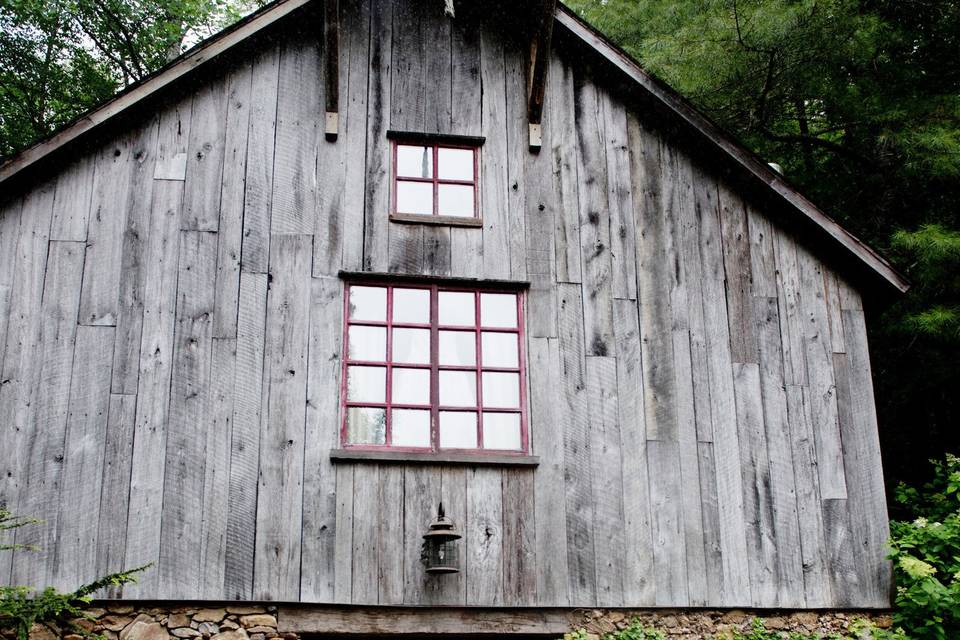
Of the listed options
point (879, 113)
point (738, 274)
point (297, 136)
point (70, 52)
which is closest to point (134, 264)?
point (297, 136)

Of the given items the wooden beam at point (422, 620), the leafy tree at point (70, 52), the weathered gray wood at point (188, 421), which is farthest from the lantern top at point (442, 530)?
the leafy tree at point (70, 52)

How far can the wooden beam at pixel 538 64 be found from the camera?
360 inches

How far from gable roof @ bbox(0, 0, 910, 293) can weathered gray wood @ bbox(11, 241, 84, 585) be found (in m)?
1.49

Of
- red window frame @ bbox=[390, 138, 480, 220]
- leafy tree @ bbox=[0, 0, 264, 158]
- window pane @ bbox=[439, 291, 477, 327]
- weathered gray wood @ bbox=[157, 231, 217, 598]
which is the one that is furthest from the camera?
leafy tree @ bbox=[0, 0, 264, 158]

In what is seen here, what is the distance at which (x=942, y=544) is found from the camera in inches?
351

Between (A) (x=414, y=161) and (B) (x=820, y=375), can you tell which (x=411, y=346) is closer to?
(A) (x=414, y=161)

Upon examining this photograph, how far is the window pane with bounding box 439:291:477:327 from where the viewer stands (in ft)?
29.6

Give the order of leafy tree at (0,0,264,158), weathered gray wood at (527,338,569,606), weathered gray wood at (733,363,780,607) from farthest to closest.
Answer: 1. leafy tree at (0,0,264,158)
2. weathered gray wood at (733,363,780,607)
3. weathered gray wood at (527,338,569,606)

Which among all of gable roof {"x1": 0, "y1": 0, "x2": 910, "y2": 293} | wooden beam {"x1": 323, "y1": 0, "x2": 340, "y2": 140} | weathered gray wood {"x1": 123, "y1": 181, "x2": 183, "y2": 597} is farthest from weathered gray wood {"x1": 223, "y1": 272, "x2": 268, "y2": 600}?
gable roof {"x1": 0, "y1": 0, "x2": 910, "y2": 293}

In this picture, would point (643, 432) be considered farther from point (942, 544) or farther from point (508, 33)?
point (508, 33)

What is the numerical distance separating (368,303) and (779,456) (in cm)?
376

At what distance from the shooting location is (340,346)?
8.69 m

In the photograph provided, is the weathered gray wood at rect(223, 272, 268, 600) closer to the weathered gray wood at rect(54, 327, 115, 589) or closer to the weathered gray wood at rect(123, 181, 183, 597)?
the weathered gray wood at rect(123, 181, 183, 597)

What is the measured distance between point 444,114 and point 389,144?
23.9 inches
